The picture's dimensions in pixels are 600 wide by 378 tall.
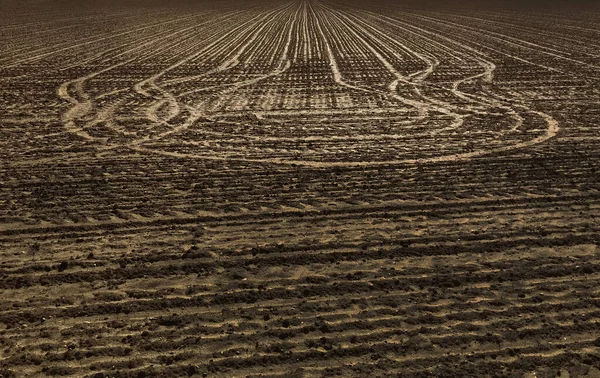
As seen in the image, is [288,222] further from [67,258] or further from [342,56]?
[342,56]

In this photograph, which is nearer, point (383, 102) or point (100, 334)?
point (100, 334)

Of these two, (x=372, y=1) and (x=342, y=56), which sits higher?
(x=372, y=1)

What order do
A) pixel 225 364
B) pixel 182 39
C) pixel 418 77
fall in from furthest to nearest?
pixel 182 39 → pixel 418 77 → pixel 225 364

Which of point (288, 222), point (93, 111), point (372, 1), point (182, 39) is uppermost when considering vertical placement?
Answer: point (372, 1)

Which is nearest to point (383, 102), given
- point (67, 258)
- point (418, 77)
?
point (418, 77)

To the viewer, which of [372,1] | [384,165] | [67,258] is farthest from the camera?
[372,1]

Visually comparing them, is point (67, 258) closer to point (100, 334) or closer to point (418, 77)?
point (100, 334)
